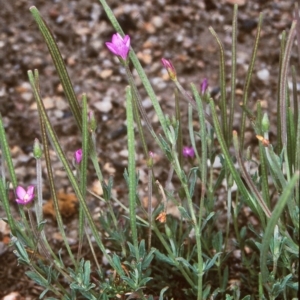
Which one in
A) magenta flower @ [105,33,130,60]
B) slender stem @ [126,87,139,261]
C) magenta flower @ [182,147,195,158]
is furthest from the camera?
magenta flower @ [182,147,195,158]

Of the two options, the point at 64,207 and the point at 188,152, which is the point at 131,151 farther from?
the point at 64,207

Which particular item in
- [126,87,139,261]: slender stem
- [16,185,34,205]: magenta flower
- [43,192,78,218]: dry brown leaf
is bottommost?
[43,192,78,218]: dry brown leaf

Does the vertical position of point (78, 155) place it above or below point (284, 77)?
below

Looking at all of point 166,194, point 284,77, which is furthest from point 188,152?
point 284,77

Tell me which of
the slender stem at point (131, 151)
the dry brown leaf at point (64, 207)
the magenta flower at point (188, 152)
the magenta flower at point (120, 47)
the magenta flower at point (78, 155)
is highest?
the magenta flower at point (120, 47)

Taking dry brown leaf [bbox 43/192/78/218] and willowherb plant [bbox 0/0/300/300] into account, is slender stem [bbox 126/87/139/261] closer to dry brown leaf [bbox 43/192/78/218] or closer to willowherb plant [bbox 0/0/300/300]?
willowherb plant [bbox 0/0/300/300]

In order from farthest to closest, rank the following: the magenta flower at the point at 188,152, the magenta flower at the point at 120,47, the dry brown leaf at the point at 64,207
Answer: the dry brown leaf at the point at 64,207, the magenta flower at the point at 188,152, the magenta flower at the point at 120,47

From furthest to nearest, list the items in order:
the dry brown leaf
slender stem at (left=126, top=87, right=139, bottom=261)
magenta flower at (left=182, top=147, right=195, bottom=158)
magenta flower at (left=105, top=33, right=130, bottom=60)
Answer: the dry brown leaf, magenta flower at (left=182, top=147, right=195, bottom=158), magenta flower at (left=105, top=33, right=130, bottom=60), slender stem at (left=126, top=87, right=139, bottom=261)

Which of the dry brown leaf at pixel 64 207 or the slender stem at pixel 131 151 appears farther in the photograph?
the dry brown leaf at pixel 64 207

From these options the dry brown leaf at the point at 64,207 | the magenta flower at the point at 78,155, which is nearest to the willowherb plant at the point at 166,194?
the magenta flower at the point at 78,155

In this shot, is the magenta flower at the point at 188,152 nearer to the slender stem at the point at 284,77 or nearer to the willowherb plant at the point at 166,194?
the willowherb plant at the point at 166,194

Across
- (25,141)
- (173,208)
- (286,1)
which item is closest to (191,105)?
(173,208)

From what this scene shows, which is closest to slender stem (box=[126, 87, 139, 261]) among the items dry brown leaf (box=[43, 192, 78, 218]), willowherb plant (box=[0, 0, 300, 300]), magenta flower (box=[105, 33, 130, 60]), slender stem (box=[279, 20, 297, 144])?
willowherb plant (box=[0, 0, 300, 300])

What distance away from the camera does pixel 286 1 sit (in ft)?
7.02
